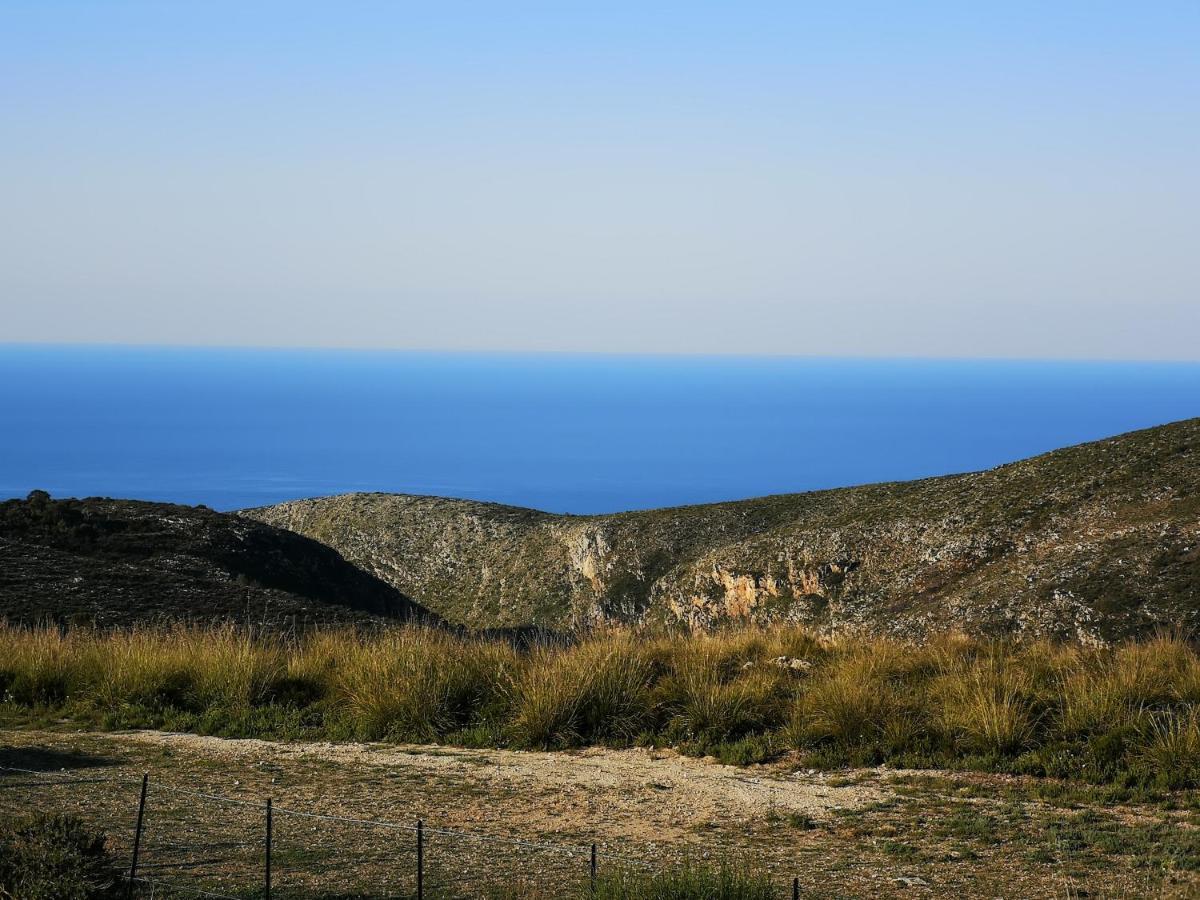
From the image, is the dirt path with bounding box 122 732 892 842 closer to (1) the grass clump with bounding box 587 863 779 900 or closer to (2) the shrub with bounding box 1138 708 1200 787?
(1) the grass clump with bounding box 587 863 779 900

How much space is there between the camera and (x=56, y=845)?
827 centimetres

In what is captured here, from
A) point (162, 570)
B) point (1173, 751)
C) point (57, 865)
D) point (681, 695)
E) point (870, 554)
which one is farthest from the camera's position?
point (870, 554)

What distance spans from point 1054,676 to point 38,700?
14446mm

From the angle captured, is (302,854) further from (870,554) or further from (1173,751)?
(870,554)

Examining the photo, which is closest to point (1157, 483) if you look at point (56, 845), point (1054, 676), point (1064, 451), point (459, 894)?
point (1064, 451)

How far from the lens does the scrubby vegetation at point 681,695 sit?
43.2ft

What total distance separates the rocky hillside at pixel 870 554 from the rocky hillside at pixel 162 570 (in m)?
8.11

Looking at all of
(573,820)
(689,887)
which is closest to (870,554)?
(573,820)

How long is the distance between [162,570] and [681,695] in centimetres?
2163

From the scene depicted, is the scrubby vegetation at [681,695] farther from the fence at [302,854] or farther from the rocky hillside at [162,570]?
the rocky hillside at [162,570]

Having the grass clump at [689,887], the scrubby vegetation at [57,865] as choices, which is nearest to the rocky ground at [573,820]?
the grass clump at [689,887]

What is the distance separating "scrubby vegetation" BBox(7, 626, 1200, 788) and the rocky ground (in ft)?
2.09

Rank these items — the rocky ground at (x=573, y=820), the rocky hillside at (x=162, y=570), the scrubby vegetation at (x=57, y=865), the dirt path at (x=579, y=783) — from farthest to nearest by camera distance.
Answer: the rocky hillside at (x=162, y=570)
the dirt path at (x=579, y=783)
the rocky ground at (x=573, y=820)
the scrubby vegetation at (x=57, y=865)

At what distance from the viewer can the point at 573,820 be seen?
36.9ft
